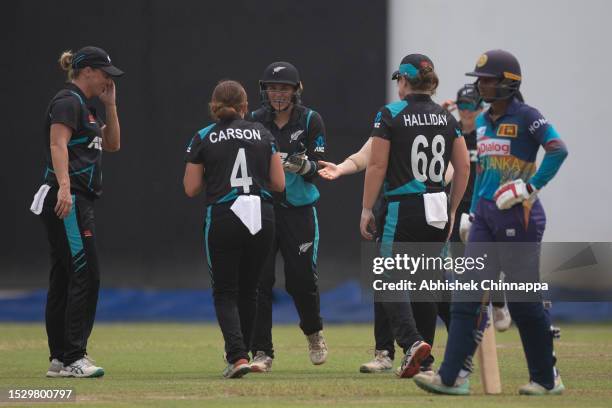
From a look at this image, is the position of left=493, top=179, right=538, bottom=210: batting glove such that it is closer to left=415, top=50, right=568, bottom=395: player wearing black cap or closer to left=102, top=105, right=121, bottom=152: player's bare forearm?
left=415, top=50, right=568, bottom=395: player wearing black cap

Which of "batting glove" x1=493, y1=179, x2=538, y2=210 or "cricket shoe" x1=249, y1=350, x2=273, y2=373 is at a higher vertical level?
"batting glove" x1=493, y1=179, x2=538, y2=210

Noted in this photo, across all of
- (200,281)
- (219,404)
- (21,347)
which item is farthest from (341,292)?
(219,404)

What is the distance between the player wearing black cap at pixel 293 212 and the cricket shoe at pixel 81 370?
1.25m

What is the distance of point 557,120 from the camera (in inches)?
627

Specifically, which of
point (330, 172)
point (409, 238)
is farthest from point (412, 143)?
point (330, 172)

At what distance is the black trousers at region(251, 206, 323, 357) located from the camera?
942 cm

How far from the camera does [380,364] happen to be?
30.1ft

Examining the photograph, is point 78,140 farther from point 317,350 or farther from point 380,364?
point 380,364

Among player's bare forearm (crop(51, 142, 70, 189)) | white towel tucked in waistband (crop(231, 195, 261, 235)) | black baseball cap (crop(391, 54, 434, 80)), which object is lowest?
white towel tucked in waistband (crop(231, 195, 261, 235))

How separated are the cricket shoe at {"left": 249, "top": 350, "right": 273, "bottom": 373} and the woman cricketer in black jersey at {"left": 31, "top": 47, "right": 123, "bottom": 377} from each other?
111 cm

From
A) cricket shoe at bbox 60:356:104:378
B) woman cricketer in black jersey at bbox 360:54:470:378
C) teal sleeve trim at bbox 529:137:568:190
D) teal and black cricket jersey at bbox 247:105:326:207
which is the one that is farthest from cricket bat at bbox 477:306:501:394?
cricket shoe at bbox 60:356:104:378

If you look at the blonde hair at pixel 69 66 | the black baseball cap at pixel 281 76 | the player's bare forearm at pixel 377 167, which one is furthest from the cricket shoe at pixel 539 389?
the blonde hair at pixel 69 66

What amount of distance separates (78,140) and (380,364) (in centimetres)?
262

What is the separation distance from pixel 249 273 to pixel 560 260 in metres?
7.58
